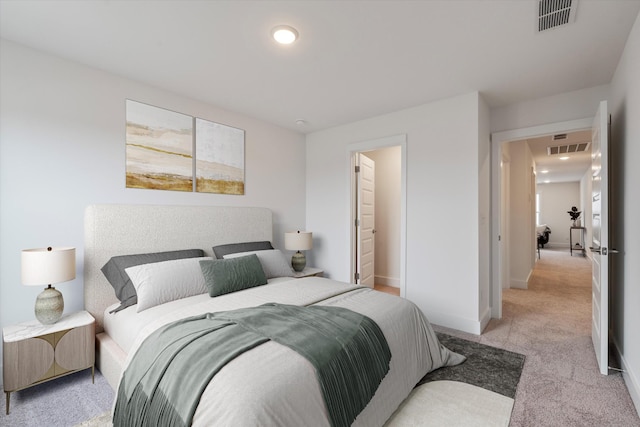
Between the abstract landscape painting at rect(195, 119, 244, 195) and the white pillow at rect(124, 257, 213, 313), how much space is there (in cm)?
109

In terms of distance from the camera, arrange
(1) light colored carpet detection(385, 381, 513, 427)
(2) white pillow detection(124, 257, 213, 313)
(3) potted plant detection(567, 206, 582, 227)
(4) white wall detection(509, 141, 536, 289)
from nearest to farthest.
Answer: (1) light colored carpet detection(385, 381, 513, 427)
(2) white pillow detection(124, 257, 213, 313)
(4) white wall detection(509, 141, 536, 289)
(3) potted plant detection(567, 206, 582, 227)

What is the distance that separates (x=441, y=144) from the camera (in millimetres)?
3385

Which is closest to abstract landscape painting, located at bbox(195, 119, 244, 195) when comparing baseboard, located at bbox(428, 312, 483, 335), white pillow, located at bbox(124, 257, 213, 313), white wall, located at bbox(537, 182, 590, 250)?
Result: white pillow, located at bbox(124, 257, 213, 313)

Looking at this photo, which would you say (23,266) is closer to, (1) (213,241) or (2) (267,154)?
(1) (213,241)

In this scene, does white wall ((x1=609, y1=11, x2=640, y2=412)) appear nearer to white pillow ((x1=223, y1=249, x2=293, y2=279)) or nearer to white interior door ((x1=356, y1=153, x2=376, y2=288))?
white interior door ((x1=356, y1=153, x2=376, y2=288))

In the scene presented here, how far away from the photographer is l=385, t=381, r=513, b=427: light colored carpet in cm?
180

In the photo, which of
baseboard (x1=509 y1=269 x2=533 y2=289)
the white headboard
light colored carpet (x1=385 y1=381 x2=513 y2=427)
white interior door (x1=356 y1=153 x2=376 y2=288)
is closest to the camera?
light colored carpet (x1=385 y1=381 x2=513 y2=427)

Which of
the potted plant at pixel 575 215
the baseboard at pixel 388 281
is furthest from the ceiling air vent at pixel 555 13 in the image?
the potted plant at pixel 575 215

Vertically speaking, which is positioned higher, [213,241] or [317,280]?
[213,241]

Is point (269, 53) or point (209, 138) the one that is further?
point (209, 138)

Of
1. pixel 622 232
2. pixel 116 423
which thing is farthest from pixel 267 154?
pixel 622 232

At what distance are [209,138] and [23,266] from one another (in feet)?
6.65

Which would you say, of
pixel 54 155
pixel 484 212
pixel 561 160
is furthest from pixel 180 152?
pixel 561 160

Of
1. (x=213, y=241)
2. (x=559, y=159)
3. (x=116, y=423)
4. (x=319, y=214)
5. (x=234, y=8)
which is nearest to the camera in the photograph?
(x=116, y=423)
